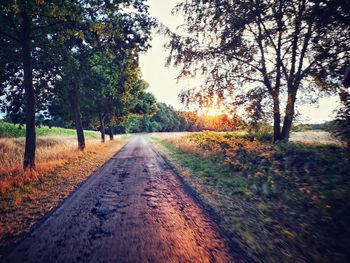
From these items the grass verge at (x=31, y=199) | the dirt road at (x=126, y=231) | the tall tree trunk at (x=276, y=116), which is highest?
the tall tree trunk at (x=276, y=116)

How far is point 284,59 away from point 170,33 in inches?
260

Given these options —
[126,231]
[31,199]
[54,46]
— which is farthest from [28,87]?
[126,231]

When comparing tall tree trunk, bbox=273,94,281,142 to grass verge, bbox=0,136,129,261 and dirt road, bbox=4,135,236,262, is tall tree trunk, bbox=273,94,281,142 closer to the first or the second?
dirt road, bbox=4,135,236,262

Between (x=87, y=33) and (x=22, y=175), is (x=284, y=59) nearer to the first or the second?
(x=87, y=33)

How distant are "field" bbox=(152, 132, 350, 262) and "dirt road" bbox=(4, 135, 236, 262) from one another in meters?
0.63

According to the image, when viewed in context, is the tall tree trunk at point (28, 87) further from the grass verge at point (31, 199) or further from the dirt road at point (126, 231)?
the dirt road at point (126, 231)

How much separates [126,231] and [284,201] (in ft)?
13.1

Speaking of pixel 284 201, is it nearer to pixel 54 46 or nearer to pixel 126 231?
pixel 126 231

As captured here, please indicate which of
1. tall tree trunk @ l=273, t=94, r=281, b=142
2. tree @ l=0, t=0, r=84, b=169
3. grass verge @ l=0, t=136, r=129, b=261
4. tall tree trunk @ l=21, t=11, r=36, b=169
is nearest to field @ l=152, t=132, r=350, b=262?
tall tree trunk @ l=273, t=94, r=281, b=142

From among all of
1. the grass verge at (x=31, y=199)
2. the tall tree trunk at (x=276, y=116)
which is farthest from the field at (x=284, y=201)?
the grass verge at (x=31, y=199)

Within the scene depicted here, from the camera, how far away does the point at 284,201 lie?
5.54m

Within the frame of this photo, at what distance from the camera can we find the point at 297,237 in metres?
4.00

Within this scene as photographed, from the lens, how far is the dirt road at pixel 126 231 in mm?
3322

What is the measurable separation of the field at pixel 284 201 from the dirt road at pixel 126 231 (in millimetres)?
633
